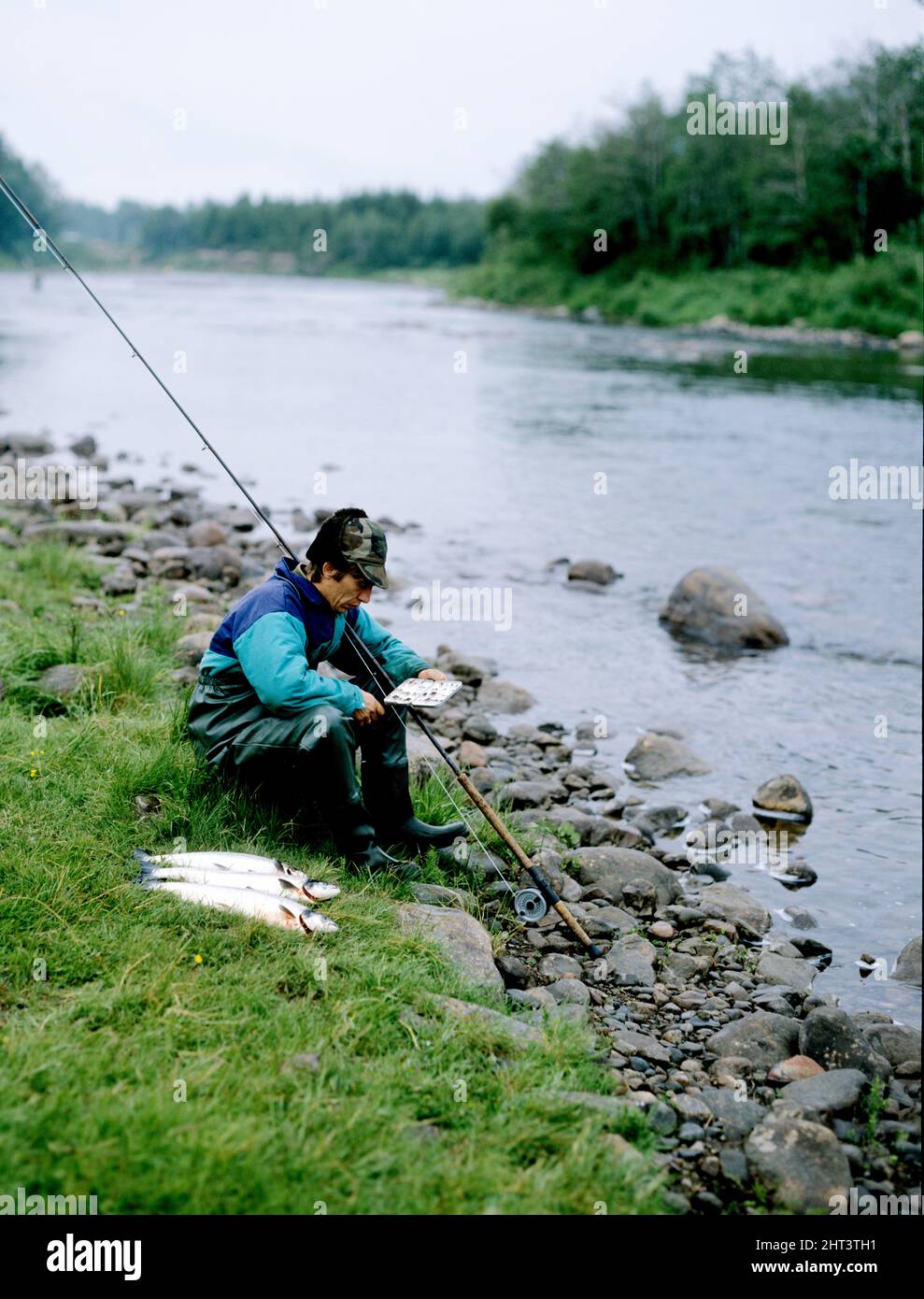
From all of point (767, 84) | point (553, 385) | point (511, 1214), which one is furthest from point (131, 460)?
point (767, 84)

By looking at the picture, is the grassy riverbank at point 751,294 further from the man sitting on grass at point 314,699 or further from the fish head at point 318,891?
the fish head at point 318,891

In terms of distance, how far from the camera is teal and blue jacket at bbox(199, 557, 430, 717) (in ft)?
14.3

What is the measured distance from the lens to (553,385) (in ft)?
81.8

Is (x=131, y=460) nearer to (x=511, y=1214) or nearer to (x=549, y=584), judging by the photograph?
(x=549, y=584)

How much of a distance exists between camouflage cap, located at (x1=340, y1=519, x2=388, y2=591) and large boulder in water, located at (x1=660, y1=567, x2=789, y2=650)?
19.8ft

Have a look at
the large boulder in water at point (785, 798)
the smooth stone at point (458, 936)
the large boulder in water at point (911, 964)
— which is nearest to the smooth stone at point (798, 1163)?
the smooth stone at point (458, 936)

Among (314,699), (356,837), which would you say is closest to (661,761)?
(356,837)

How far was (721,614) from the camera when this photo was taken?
10109 millimetres

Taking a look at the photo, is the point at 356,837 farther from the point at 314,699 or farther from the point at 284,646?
the point at 284,646

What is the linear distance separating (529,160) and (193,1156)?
249 ft

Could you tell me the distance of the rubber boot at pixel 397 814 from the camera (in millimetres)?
4949

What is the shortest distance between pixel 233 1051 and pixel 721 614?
24.5 ft

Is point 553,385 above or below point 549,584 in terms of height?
above

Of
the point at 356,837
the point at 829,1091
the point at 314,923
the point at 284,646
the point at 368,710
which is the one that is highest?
the point at 284,646
